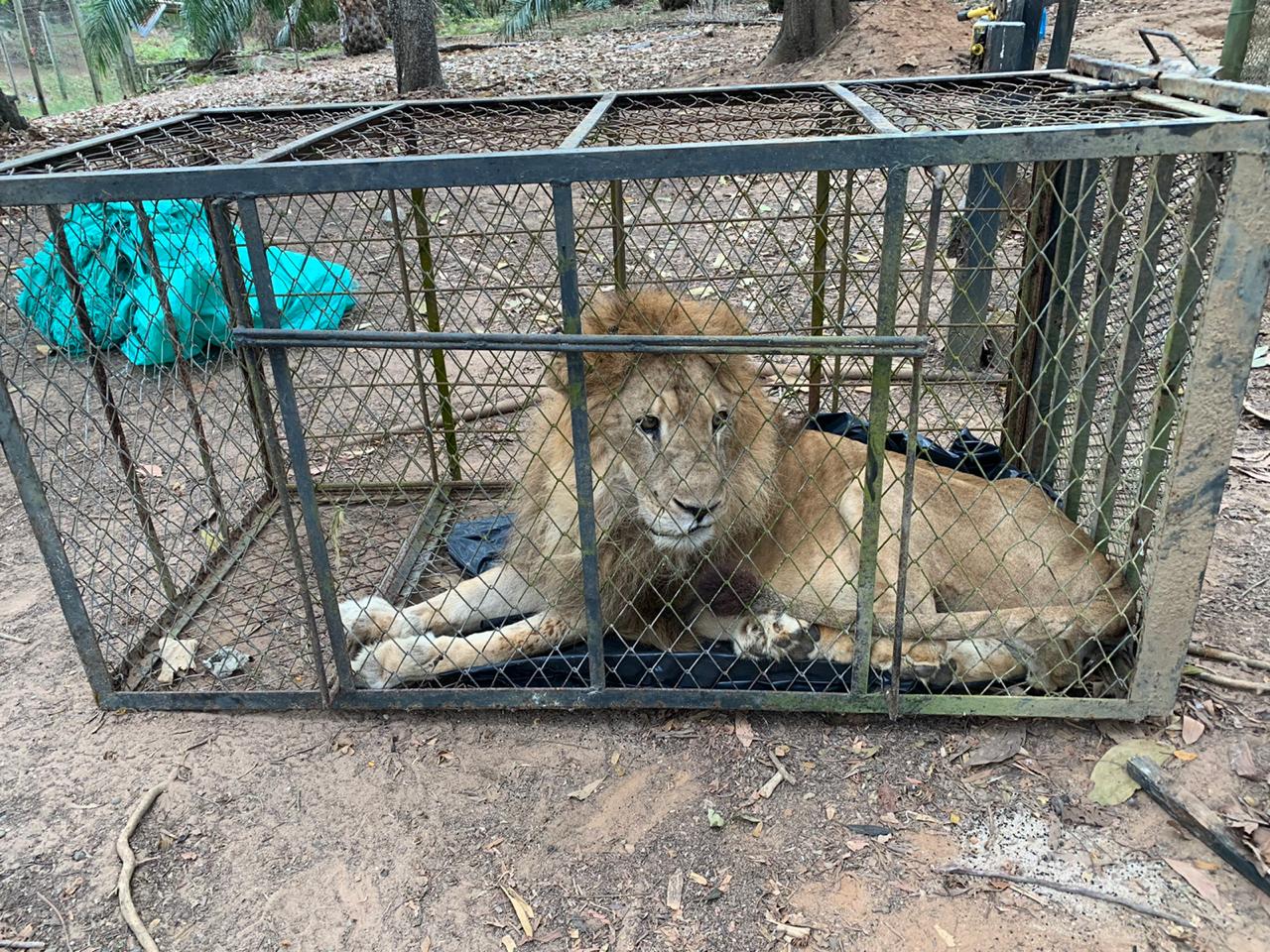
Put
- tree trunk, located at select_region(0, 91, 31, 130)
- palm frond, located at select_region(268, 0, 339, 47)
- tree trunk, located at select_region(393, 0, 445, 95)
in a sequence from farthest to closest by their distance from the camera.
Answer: palm frond, located at select_region(268, 0, 339, 47) < tree trunk, located at select_region(393, 0, 445, 95) < tree trunk, located at select_region(0, 91, 31, 130)

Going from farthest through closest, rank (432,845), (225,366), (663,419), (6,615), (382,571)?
(225,366) → (382,571) → (6,615) → (663,419) → (432,845)

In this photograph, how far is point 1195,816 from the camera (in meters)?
3.11

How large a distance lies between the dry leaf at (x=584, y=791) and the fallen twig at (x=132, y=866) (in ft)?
4.43

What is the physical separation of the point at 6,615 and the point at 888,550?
13.0 ft

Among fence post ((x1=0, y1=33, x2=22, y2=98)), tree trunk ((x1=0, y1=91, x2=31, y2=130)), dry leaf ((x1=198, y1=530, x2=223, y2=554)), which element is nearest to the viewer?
dry leaf ((x1=198, y1=530, x2=223, y2=554))

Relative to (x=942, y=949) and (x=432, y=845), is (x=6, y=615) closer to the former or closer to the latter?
(x=432, y=845)

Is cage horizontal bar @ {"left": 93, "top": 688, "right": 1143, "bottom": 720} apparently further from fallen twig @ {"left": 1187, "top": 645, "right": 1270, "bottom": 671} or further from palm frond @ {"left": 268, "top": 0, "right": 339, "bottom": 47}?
palm frond @ {"left": 268, "top": 0, "right": 339, "bottom": 47}

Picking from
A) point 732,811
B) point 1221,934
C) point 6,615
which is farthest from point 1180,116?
point 6,615

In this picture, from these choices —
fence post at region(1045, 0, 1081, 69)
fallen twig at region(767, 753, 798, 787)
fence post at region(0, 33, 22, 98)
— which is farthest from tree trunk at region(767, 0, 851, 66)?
fence post at region(0, 33, 22, 98)

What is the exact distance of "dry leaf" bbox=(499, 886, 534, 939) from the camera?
9.77 feet

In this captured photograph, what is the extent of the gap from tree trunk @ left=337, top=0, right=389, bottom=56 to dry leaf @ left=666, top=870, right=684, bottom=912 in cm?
2191

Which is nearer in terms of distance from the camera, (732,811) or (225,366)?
(732,811)

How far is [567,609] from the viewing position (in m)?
3.99

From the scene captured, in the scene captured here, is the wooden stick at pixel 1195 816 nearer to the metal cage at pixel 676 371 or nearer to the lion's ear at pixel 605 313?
the metal cage at pixel 676 371
